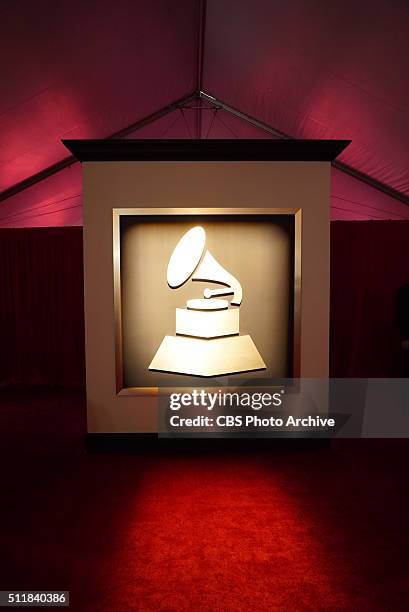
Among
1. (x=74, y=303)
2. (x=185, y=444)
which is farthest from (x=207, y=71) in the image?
(x=185, y=444)

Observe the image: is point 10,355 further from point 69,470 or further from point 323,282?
point 323,282

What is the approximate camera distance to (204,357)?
335cm

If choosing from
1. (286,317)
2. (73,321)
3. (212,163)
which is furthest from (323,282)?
(73,321)

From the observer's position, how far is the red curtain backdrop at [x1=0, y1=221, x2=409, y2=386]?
5.72 meters

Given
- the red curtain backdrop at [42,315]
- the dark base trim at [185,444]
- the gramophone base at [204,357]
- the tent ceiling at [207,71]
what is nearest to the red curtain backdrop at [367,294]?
the tent ceiling at [207,71]

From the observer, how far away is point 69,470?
3080 mm

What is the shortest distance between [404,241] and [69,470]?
4.75 m

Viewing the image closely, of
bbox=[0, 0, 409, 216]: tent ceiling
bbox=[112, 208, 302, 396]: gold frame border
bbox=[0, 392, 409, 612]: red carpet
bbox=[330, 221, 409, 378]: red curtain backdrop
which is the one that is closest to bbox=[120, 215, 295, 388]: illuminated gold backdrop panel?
bbox=[112, 208, 302, 396]: gold frame border

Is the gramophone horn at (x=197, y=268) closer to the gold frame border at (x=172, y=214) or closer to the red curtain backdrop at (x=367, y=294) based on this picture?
the gold frame border at (x=172, y=214)

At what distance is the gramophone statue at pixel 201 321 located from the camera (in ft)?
10.9

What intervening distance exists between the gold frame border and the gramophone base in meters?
0.25

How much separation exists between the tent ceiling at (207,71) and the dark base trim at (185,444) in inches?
109

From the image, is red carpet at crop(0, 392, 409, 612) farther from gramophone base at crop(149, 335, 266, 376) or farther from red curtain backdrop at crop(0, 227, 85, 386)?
red curtain backdrop at crop(0, 227, 85, 386)

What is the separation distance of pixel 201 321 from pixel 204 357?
0.28 meters
